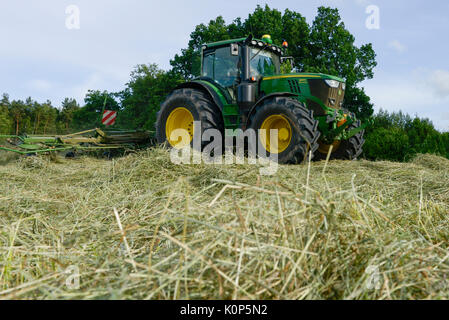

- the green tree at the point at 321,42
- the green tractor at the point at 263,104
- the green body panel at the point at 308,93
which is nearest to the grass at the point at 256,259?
the green tractor at the point at 263,104

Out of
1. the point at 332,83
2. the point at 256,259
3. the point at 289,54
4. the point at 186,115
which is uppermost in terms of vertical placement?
A: the point at 289,54

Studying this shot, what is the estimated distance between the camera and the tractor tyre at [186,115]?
A: 593 centimetres

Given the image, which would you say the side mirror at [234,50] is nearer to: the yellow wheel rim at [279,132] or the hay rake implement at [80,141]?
the yellow wheel rim at [279,132]

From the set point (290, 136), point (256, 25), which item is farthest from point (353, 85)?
point (290, 136)

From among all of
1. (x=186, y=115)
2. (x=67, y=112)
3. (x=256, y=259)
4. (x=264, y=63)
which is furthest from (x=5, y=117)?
(x=256, y=259)

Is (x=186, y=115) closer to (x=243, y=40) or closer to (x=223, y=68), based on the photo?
(x=223, y=68)

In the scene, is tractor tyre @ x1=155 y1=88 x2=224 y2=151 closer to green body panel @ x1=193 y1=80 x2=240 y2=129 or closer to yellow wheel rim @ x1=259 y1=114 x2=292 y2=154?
green body panel @ x1=193 y1=80 x2=240 y2=129

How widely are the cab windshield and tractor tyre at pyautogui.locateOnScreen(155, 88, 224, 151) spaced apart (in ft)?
3.18

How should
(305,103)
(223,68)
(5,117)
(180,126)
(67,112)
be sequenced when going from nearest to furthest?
(305,103) < (223,68) < (180,126) < (5,117) < (67,112)

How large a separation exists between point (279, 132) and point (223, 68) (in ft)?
6.16

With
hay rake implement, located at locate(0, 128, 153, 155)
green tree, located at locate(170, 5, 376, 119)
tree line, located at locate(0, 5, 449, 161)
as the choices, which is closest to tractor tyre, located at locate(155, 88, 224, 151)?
hay rake implement, located at locate(0, 128, 153, 155)

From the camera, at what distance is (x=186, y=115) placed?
6.53m

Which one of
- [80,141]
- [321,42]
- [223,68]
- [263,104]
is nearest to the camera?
[263,104]

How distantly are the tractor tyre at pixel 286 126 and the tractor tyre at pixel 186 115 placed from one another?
75cm
